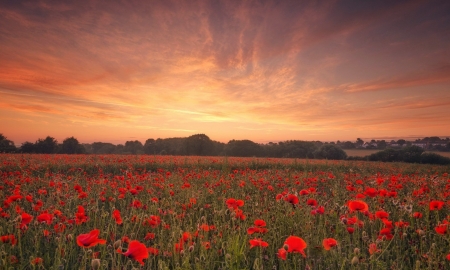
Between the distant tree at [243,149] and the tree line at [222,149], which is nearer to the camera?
the tree line at [222,149]

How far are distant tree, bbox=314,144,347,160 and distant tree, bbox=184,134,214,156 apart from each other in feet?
82.1

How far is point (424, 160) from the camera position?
39.4 meters

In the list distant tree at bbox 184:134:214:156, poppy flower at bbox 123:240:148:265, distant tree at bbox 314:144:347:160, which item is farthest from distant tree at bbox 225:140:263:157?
poppy flower at bbox 123:240:148:265

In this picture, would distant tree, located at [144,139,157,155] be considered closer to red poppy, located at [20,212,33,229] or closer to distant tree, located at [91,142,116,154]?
distant tree, located at [91,142,116,154]

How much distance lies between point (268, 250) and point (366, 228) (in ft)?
6.60

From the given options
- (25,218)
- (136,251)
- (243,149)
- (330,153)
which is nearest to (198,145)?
(243,149)

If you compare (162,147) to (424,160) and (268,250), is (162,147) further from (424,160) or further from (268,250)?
(268,250)

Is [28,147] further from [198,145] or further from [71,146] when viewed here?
[198,145]

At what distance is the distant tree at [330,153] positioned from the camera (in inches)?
1797

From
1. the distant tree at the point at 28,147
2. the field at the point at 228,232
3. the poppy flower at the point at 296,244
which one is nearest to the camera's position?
the poppy flower at the point at 296,244

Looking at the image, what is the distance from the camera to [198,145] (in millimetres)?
61812

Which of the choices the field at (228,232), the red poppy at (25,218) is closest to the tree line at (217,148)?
the field at (228,232)

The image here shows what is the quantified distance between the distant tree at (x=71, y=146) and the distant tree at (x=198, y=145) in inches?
899

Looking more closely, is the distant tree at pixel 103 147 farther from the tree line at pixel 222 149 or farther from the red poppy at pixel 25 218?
the red poppy at pixel 25 218
